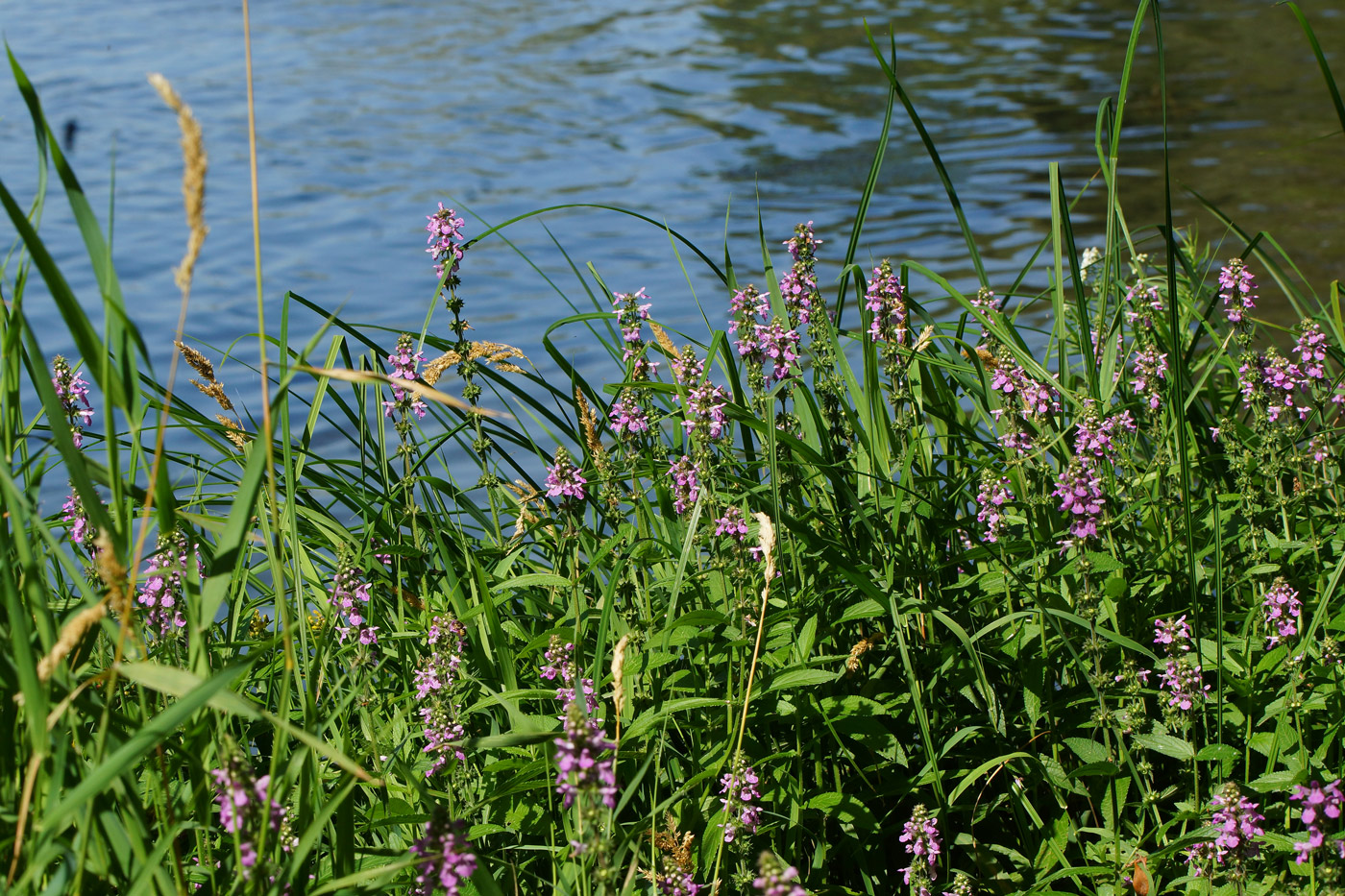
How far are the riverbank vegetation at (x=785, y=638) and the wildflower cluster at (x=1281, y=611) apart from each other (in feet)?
0.04

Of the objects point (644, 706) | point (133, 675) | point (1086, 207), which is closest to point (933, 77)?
point (1086, 207)

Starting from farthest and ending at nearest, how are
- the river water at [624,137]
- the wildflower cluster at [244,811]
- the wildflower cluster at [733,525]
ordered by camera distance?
the river water at [624,137] < the wildflower cluster at [733,525] < the wildflower cluster at [244,811]

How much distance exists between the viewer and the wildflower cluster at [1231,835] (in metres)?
2.27

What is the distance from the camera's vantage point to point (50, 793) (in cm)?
172

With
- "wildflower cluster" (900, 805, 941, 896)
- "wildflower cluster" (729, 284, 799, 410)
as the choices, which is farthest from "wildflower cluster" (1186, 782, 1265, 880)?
"wildflower cluster" (729, 284, 799, 410)

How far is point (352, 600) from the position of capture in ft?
8.93

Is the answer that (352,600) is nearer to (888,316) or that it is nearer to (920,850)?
(920,850)

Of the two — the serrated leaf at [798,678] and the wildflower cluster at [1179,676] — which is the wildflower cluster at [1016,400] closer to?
the wildflower cluster at [1179,676]

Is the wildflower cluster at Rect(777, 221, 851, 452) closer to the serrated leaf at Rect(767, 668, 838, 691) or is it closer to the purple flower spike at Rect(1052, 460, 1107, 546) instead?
the purple flower spike at Rect(1052, 460, 1107, 546)

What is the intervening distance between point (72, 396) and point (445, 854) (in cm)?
172

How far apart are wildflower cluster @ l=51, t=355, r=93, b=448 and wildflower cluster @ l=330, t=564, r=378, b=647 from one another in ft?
2.31

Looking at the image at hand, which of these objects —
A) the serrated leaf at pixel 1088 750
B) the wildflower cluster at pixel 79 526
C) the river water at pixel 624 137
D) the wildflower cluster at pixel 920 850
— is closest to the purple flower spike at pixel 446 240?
the wildflower cluster at pixel 79 526

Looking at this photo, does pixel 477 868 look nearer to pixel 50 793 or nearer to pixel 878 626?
pixel 50 793

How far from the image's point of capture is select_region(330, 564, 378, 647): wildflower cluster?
263 cm
